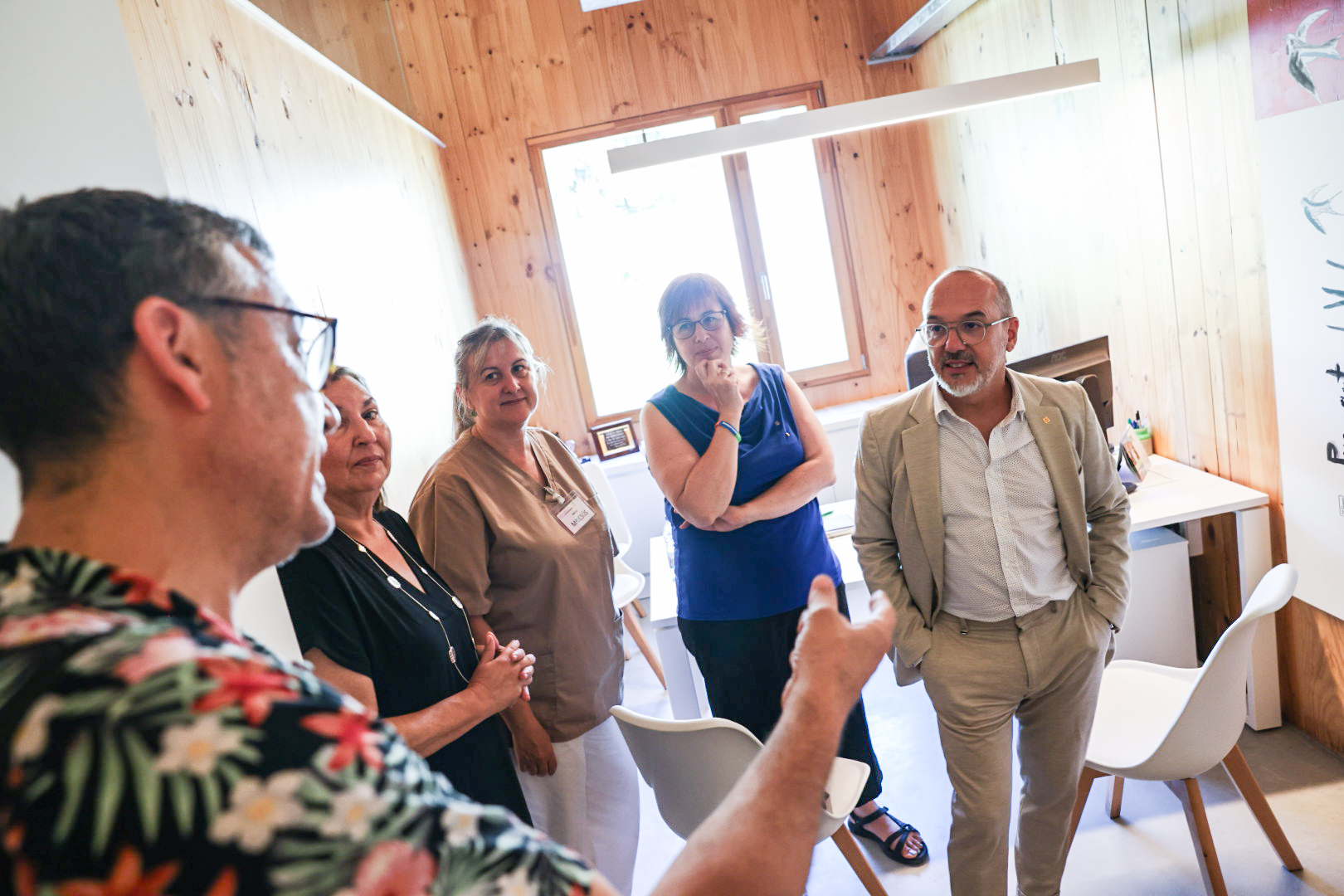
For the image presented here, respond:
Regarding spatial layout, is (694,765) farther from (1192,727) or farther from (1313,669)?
(1313,669)

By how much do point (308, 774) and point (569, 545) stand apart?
146 centimetres

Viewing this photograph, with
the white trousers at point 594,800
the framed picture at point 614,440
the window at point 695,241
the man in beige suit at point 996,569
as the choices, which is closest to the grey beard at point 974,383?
the man in beige suit at point 996,569

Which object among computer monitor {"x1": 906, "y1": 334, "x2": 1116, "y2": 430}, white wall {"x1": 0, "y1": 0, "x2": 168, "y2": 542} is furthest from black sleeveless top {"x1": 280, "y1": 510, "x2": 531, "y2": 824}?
computer monitor {"x1": 906, "y1": 334, "x2": 1116, "y2": 430}

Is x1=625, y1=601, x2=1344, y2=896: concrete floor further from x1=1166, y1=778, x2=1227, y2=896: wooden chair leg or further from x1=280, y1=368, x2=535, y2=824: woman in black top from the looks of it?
x1=280, y1=368, x2=535, y2=824: woman in black top

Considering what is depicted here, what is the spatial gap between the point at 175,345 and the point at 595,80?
474cm

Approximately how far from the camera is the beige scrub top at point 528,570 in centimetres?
183

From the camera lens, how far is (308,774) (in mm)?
454

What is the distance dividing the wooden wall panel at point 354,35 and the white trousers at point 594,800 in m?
2.31

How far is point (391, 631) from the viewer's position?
143 cm

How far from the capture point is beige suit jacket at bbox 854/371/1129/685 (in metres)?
1.92

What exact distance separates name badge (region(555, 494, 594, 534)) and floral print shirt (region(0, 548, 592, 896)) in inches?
57.1

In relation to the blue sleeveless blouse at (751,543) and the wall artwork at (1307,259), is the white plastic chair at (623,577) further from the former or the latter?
the wall artwork at (1307,259)

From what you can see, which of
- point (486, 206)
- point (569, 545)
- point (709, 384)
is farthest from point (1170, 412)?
point (486, 206)

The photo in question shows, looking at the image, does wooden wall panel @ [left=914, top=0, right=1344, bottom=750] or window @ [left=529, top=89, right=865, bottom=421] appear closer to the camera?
wooden wall panel @ [left=914, top=0, right=1344, bottom=750]
